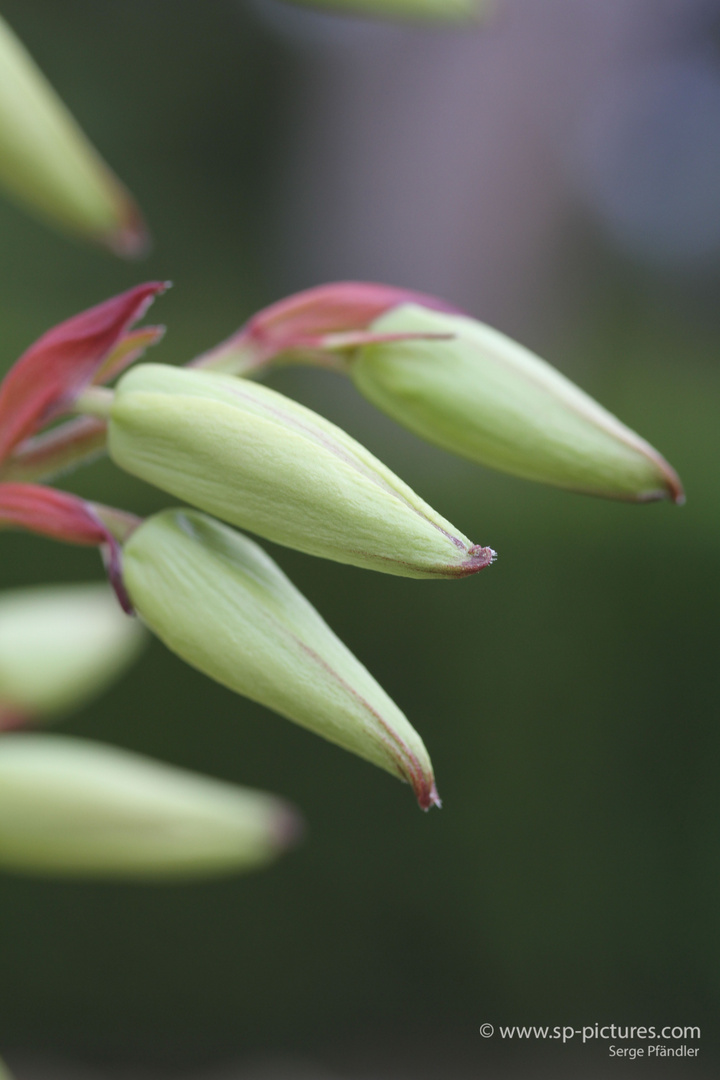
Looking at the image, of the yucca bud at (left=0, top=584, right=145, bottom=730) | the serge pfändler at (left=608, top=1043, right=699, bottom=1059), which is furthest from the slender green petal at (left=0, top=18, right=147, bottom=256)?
the serge pfändler at (left=608, top=1043, right=699, bottom=1059)

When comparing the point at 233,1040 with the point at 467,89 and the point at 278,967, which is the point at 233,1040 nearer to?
the point at 278,967

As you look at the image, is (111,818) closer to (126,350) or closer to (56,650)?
(56,650)

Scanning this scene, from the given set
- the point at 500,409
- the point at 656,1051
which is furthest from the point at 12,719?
the point at 656,1051

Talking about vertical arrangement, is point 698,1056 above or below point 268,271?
below

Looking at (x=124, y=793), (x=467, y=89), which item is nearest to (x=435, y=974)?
(x=124, y=793)

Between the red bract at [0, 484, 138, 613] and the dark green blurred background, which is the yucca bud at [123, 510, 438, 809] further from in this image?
the dark green blurred background

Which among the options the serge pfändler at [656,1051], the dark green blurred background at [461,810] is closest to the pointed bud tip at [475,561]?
the dark green blurred background at [461,810]

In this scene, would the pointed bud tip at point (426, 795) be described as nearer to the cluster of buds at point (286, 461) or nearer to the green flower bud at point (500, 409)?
the cluster of buds at point (286, 461)
